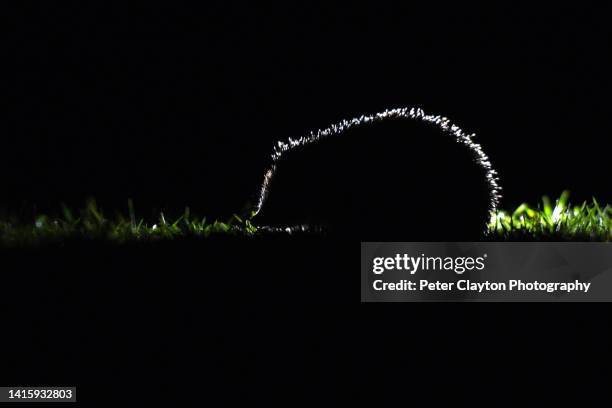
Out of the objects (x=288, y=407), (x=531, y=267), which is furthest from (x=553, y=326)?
(x=288, y=407)

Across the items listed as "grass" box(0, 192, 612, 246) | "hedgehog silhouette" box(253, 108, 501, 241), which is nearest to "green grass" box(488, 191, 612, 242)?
"grass" box(0, 192, 612, 246)

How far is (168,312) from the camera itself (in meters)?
3.02

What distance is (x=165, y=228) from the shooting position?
3.99 meters

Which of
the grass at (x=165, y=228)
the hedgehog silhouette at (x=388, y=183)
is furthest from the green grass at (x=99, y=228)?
the hedgehog silhouette at (x=388, y=183)

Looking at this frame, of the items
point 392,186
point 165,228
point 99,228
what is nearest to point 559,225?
point 392,186

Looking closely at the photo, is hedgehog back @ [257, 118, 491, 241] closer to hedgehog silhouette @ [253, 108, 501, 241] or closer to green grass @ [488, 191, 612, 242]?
hedgehog silhouette @ [253, 108, 501, 241]

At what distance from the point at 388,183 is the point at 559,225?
1.27 m

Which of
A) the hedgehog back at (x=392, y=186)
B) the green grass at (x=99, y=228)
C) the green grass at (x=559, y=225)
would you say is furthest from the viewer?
the hedgehog back at (x=392, y=186)

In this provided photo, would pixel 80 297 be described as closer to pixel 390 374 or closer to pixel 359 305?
pixel 359 305

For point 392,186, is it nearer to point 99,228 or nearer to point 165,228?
point 165,228

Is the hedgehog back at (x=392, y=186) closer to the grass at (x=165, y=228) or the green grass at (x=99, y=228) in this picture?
the grass at (x=165, y=228)

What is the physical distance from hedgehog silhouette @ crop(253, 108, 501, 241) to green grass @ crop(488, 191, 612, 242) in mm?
225

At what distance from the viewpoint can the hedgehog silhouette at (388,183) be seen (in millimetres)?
4020

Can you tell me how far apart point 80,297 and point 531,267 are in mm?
2310
